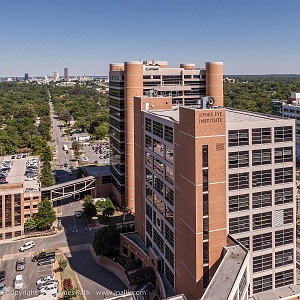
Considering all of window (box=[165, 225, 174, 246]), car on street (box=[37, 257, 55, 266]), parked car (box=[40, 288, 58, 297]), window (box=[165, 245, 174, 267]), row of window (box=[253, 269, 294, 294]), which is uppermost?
window (box=[165, 225, 174, 246])

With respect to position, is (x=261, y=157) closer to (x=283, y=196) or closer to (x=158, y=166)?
(x=283, y=196)

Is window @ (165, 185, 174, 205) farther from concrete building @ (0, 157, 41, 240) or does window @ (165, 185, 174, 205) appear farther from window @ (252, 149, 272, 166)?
concrete building @ (0, 157, 41, 240)

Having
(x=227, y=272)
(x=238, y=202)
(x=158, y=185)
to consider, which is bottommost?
(x=227, y=272)

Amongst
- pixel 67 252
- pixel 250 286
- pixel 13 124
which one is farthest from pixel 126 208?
pixel 13 124

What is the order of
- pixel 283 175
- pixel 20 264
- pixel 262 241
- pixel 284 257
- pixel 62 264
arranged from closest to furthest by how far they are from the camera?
1. pixel 283 175
2. pixel 262 241
3. pixel 284 257
4. pixel 62 264
5. pixel 20 264

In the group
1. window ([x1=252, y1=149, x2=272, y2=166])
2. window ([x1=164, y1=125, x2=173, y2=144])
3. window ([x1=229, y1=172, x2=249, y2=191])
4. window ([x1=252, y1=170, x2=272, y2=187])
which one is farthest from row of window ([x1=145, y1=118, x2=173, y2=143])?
window ([x1=252, y1=170, x2=272, y2=187])

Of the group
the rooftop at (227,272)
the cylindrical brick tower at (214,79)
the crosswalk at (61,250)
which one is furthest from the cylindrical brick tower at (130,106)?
the rooftop at (227,272)

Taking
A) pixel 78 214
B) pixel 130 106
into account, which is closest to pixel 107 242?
pixel 78 214
